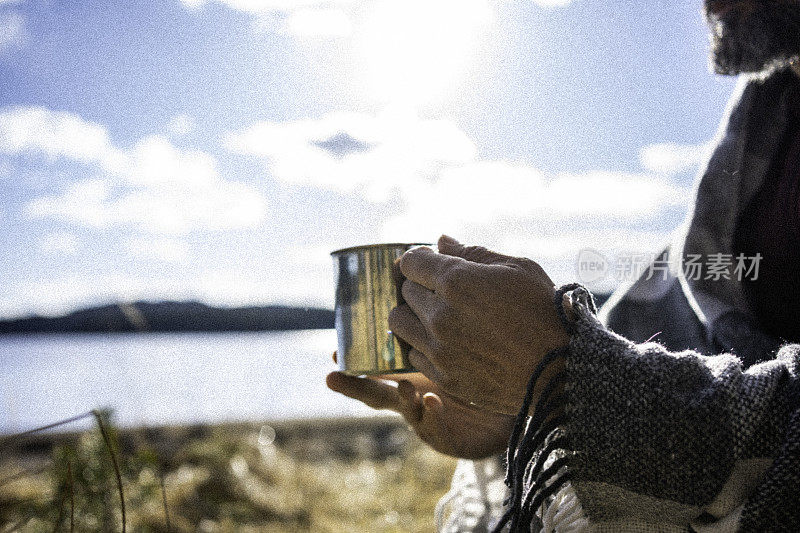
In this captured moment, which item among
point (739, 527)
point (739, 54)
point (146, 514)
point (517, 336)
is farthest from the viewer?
point (146, 514)

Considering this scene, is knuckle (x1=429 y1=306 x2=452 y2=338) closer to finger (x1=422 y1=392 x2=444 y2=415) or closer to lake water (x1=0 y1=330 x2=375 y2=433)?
finger (x1=422 y1=392 x2=444 y2=415)

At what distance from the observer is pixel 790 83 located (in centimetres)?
154

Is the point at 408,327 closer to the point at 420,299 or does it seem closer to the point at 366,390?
the point at 420,299

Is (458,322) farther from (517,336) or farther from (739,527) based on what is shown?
(739,527)

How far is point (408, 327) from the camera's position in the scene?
0.92 metres

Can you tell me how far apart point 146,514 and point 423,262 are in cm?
191

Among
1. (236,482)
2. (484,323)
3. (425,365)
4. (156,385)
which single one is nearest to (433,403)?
(425,365)

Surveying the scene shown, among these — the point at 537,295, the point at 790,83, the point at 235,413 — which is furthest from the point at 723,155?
the point at 235,413

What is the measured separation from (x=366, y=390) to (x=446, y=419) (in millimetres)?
197

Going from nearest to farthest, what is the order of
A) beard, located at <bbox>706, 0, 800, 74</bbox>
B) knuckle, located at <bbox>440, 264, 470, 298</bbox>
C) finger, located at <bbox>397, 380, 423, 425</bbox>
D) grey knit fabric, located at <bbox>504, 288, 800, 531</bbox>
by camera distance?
grey knit fabric, located at <bbox>504, 288, 800, 531</bbox> < knuckle, located at <bbox>440, 264, 470, 298</bbox> < finger, located at <bbox>397, 380, 423, 425</bbox> < beard, located at <bbox>706, 0, 800, 74</bbox>

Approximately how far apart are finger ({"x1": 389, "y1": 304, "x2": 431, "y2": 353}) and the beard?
1149mm

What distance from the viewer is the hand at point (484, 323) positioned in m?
0.83

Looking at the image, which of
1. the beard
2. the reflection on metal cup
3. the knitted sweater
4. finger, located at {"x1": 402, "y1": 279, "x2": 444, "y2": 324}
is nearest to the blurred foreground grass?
the reflection on metal cup

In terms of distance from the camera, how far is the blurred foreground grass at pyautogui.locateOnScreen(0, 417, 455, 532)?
6.43ft
